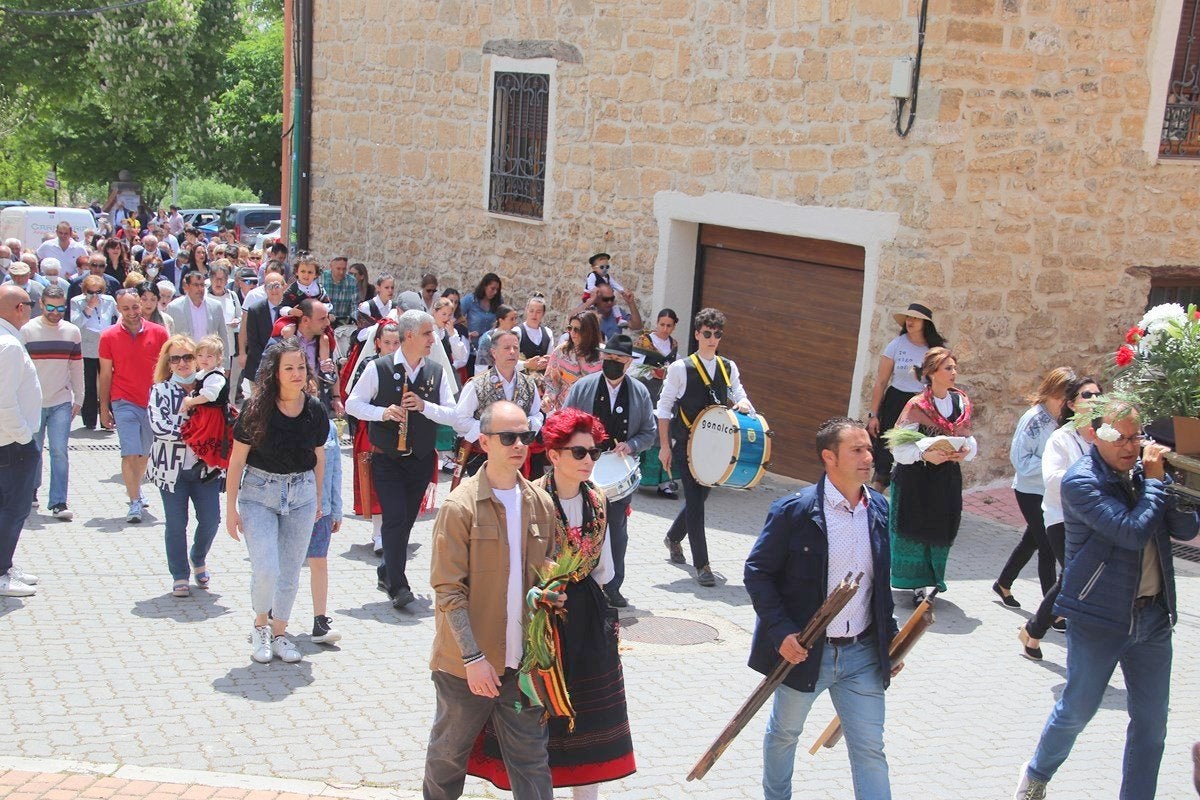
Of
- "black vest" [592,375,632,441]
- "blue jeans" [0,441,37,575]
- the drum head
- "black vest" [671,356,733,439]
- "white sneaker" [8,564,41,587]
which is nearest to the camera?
"blue jeans" [0,441,37,575]

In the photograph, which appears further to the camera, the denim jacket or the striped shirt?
the striped shirt

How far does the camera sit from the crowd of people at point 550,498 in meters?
4.99

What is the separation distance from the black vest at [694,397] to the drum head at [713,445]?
17cm

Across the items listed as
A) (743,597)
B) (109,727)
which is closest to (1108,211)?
(743,597)

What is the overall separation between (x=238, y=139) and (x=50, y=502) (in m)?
25.1

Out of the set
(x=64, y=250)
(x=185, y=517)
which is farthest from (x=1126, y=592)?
(x=64, y=250)

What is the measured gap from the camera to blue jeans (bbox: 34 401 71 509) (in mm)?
9836

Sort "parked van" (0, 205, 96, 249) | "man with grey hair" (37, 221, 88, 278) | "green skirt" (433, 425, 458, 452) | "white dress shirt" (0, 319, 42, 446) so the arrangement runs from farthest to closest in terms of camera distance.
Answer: "parked van" (0, 205, 96, 249) → "man with grey hair" (37, 221, 88, 278) → "green skirt" (433, 425, 458, 452) → "white dress shirt" (0, 319, 42, 446)

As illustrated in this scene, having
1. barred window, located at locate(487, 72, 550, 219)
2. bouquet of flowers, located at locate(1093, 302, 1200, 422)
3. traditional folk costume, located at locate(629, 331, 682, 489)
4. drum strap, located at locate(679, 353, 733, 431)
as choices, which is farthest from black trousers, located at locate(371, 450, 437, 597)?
barred window, located at locate(487, 72, 550, 219)

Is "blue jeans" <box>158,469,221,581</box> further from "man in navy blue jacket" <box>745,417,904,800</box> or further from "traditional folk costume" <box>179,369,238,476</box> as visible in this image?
"man in navy blue jacket" <box>745,417,904,800</box>

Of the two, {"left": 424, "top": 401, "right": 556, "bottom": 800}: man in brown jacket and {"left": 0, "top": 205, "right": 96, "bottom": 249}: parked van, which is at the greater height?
{"left": 424, "top": 401, "right": 556, "bottom": 800}: man in brown jacket

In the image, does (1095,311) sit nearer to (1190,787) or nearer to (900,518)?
(900,518)

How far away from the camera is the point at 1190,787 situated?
624cm

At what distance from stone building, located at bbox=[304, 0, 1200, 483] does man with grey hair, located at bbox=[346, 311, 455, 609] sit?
15.8 ft
